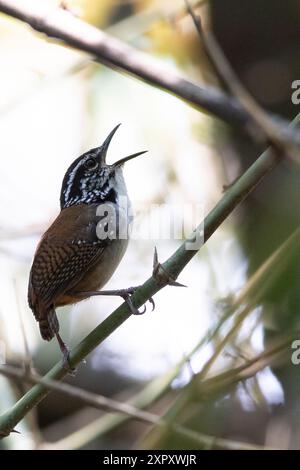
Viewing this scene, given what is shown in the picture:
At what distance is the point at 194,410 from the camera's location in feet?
9.75

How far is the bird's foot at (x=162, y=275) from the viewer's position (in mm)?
2113

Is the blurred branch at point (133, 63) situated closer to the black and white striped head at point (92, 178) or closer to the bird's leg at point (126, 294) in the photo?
the bird's leg at point (126, 294)

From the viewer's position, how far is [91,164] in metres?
3.75

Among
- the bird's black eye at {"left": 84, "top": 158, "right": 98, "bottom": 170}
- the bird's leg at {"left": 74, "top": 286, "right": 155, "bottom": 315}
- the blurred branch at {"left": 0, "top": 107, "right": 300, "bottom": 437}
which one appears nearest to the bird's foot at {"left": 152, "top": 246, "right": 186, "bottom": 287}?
the blurred branch at {"left": 0, "top": 107, "right": 300, "bottom": 437}

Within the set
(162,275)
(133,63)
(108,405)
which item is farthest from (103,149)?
(133,63)

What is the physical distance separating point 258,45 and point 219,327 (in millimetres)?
1959

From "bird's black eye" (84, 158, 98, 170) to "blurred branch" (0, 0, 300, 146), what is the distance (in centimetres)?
187

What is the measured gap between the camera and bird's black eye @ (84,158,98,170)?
147 inches

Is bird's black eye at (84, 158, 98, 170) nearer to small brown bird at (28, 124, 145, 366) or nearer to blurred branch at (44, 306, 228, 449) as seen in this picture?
small brown bird at (28, 124, 145, 366)

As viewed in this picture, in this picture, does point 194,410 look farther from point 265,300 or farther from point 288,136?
point 288,136

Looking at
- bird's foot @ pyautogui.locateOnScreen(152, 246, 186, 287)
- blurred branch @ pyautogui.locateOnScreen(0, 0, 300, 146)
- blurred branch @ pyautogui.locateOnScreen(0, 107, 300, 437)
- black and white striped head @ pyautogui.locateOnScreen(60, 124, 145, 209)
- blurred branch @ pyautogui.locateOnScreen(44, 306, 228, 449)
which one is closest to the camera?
blurred branch @ pyautogui.locateOnScreen(0, 0, 300, 146)

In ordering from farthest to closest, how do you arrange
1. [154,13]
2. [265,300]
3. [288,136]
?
[154,13] → [265,300] → [288,136]

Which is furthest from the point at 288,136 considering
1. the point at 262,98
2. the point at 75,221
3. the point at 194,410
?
the point at 262,98

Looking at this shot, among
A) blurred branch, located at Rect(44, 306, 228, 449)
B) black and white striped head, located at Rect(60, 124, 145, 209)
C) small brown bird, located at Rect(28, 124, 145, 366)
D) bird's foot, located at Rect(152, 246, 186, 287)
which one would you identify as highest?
black and white striped head, located at Rect(60, 124, 145, 209)
